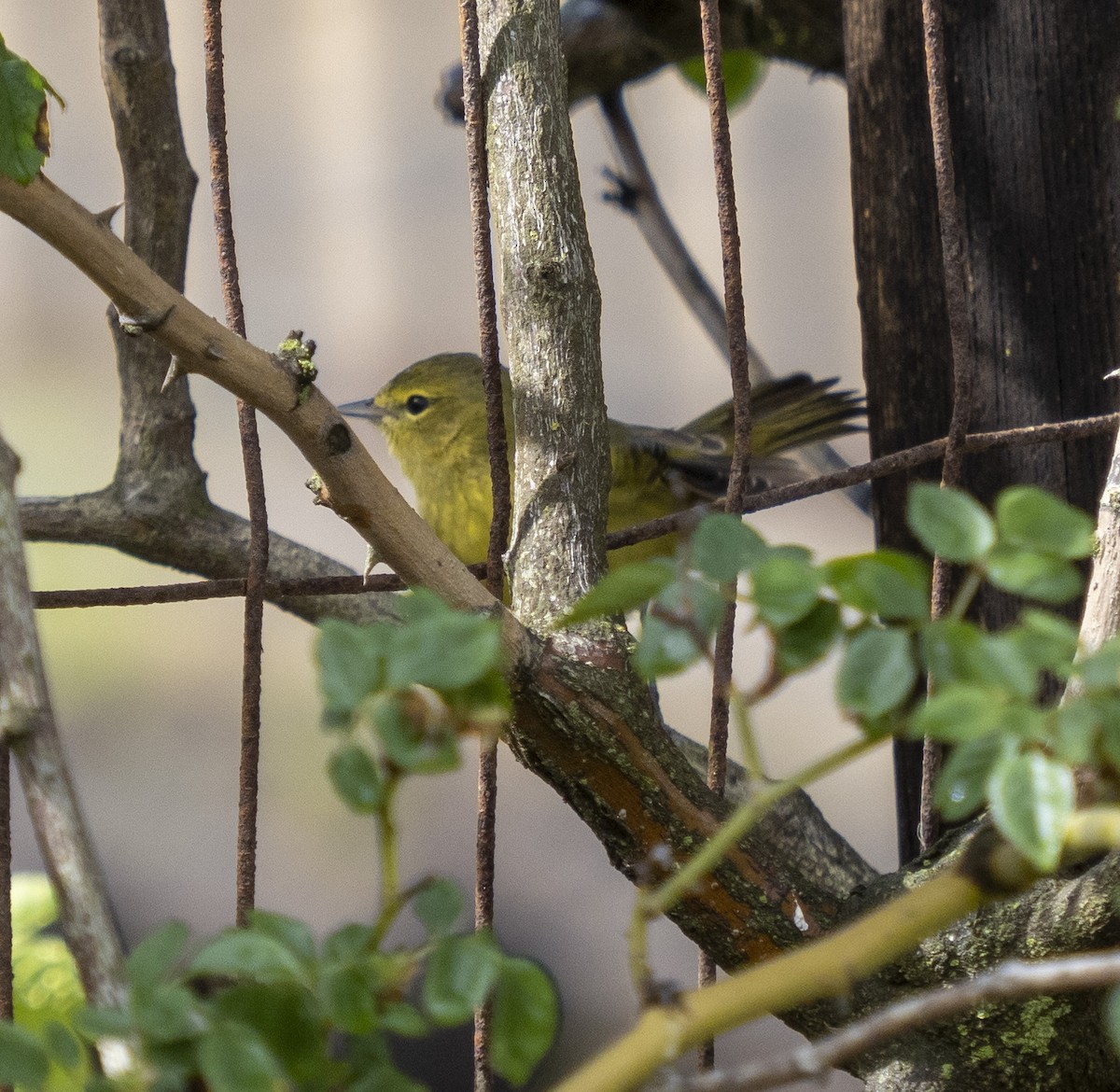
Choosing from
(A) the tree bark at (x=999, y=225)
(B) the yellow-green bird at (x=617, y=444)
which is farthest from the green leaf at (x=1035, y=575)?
(B) the yellow-green bird at (x=617, y=444)

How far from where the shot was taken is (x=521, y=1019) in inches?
15.9

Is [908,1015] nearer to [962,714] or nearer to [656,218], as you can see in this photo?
[962,714]

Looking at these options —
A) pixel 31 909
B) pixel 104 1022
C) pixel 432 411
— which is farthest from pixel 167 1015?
pixel 432 411

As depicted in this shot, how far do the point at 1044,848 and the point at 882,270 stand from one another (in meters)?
1.01

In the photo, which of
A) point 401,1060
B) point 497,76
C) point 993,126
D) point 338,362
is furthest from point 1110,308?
point 338,362

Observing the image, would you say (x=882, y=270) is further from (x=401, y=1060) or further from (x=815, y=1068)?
(x=401, y=1060)

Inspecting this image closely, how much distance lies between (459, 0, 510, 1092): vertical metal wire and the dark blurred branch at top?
851mm

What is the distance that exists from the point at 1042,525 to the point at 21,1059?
32 centimetres

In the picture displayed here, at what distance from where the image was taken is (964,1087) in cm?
87

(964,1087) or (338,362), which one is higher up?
(338,362)

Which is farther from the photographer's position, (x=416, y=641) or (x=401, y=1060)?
(x=401, y=1060)

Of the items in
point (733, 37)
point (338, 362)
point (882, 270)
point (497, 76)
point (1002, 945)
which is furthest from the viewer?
point (338, 362)

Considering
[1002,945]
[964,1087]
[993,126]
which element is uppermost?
[993,126]

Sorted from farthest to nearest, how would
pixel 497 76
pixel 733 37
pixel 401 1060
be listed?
1. pixel 401 1060
2. pixel 733 37
3. pixel 497 76
